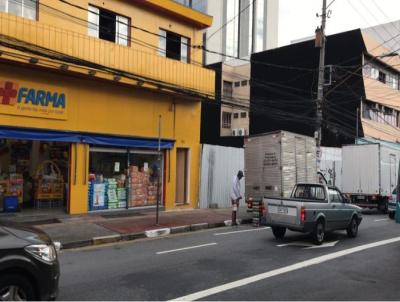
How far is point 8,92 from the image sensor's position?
13.5m

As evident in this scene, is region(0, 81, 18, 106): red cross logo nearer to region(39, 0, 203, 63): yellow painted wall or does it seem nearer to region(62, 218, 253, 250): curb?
region(39, 0, 203, 63): yellow painted wall

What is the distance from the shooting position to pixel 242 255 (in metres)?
9.93

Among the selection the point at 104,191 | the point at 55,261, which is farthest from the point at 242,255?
the point at 104,191

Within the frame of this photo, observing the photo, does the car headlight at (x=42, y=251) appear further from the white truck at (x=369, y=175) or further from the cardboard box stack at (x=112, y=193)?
the white truck at (x=369, y=175)

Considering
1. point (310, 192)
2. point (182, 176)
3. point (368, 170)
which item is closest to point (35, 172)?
point (182, 176)

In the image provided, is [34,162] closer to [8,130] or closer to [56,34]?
[8,130]

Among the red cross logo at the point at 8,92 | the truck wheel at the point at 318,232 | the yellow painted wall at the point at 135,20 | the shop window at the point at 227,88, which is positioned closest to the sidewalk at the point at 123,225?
the red cross logo at the point at 8,92

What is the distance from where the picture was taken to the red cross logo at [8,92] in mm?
13398

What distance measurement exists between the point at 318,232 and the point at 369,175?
479 inches

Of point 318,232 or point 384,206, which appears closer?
point 318,232

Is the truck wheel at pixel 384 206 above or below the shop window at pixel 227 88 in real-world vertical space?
below

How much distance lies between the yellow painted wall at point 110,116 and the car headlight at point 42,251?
9.48 metres

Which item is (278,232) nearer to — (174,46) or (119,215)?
(119,215)

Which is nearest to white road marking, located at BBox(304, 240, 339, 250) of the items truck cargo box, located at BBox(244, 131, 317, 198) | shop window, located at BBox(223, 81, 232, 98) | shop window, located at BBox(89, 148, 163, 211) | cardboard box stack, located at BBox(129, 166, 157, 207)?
truck cargo box, located at BBox(244, 131, 317, 198)
